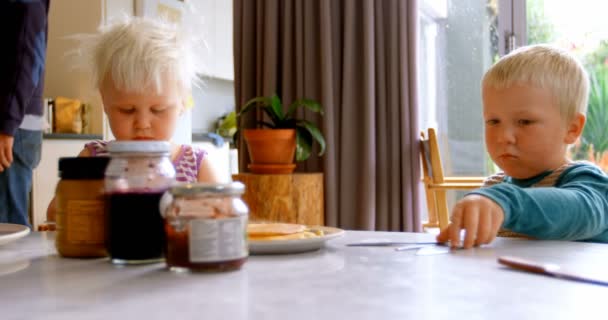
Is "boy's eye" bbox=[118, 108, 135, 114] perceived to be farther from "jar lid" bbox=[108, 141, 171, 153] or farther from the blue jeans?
the blue jeans

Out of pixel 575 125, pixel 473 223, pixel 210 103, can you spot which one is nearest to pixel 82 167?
pixel 473 223

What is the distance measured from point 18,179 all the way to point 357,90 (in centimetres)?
178

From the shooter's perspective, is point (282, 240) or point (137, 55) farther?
point (137, 55)

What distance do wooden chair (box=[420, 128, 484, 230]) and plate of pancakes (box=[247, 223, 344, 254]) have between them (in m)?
1.98

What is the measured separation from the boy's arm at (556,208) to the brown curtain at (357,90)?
6.53 feet

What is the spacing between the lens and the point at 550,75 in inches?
45.3

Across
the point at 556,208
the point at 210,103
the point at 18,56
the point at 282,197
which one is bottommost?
the point at 282,197

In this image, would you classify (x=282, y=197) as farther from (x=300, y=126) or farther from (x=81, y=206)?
(x=81, y=206)

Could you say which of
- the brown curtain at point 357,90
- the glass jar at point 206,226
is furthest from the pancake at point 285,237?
the brown curtain at point 357,90

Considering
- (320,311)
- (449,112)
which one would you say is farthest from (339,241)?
(449,112)

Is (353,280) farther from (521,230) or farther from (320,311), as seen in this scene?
(521,230)

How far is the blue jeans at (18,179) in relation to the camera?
Answer: 1.79m

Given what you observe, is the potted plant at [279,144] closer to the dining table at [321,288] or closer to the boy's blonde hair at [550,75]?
the boy's blonde hair at [550,75]

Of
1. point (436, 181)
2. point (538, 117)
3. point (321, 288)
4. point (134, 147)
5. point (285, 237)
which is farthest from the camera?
point (436, 181)
